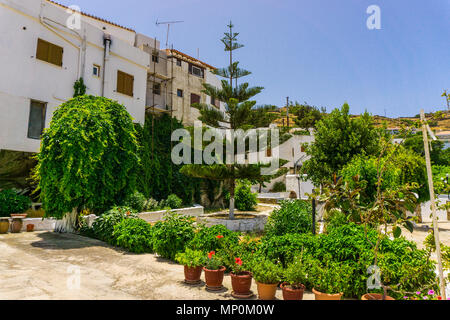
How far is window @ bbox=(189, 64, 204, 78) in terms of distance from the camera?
72.5 feet

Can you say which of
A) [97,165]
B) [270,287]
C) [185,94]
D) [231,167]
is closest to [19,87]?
[97,165]

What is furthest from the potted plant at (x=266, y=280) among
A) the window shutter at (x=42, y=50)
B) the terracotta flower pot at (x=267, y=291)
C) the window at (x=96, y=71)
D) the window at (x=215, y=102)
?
the window at (x=215, y=102)

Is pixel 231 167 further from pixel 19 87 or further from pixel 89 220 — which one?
pixel 19 87

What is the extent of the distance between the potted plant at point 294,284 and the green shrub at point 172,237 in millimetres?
3102

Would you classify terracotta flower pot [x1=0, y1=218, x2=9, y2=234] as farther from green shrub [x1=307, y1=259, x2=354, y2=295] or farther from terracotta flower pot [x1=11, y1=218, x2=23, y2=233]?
green shrub [x1=307, y1=259, x2=354, y2=295]

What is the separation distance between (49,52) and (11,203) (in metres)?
6.90

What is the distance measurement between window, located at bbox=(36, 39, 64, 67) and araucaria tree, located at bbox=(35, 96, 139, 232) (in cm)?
395

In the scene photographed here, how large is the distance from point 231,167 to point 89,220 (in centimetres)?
659

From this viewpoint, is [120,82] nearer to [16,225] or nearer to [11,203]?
[11,203]

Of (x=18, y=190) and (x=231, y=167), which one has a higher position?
(x=231, y=167)

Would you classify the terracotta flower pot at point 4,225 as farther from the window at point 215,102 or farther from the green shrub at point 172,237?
the window at point 215,102

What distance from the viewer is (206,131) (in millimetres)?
13000

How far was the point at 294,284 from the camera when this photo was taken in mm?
4324

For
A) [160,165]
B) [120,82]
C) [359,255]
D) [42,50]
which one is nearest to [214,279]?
[359,255]
